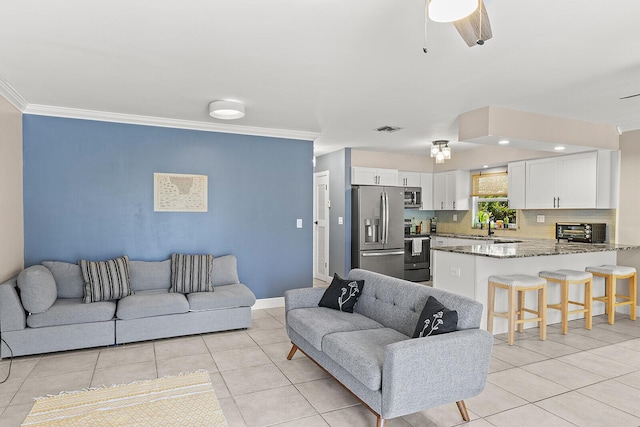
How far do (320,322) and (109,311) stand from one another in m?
2.20

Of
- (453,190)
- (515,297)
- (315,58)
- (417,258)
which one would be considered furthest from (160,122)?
(453,190)

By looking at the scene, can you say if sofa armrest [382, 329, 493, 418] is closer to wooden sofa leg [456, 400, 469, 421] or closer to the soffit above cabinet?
wooden sofa leg [456, 400, 469, 421]

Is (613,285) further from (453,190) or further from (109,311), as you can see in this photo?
(109,311)

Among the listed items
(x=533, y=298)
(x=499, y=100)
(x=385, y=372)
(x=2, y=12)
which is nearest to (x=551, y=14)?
(x=499, y=100)

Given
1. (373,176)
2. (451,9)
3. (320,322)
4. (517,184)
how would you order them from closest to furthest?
1. (451,9)
2. (320,322)
3. (517,184)
4. (373,176)

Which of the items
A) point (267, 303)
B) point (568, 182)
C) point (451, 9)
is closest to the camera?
point (451, 9)

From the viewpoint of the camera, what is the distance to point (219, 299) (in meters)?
4.35

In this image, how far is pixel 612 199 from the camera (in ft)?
17.7

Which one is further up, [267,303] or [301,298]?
[301,298]

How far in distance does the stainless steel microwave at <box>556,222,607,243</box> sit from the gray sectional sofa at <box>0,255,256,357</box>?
465 cm

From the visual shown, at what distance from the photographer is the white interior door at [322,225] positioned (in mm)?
7461

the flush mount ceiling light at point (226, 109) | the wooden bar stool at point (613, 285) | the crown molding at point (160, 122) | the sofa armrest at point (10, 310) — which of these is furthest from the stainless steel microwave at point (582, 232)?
the sofa armrest at point (10, 310)

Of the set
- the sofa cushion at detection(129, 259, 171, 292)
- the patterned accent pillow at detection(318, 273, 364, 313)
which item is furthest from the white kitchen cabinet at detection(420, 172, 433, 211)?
Result: the sofa cushion at detection(129, 259, 171, 292)

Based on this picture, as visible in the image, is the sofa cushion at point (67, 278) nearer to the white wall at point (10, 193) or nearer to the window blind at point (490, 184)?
the white wall at point (10, 193)
